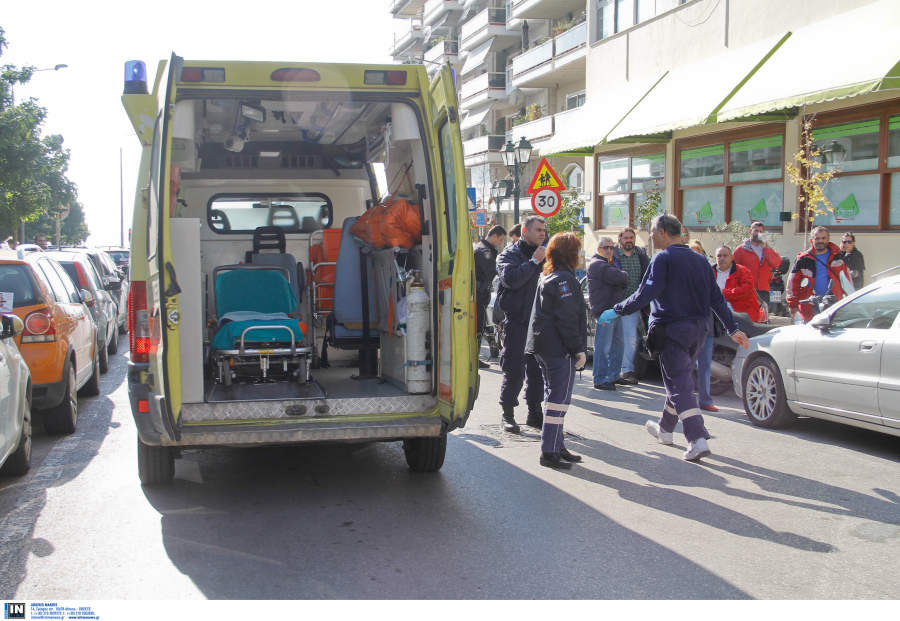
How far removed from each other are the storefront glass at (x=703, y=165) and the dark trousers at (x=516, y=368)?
36.7 feet

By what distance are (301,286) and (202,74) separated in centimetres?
329

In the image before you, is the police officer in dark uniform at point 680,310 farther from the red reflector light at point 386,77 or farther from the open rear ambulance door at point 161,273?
the open rear ambulance door at point 161,273

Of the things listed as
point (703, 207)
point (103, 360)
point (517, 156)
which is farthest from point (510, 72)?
point (103, 360)

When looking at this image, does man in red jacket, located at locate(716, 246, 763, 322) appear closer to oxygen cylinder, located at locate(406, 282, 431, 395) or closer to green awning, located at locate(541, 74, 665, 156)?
oxygen cylinder, located at locate(406, 282, 431, 395)

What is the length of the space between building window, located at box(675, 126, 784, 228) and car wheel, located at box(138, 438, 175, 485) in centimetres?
1324

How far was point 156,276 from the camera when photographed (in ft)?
16.2

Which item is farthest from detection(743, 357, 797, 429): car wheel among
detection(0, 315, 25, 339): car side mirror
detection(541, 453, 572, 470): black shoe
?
detection(0, 315, 25, 339): car side mirror

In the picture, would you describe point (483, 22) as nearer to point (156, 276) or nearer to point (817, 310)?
point (817, 310)

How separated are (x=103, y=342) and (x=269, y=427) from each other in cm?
740

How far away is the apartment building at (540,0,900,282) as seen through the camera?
13.2 m

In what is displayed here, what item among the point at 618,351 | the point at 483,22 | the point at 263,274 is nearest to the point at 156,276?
the point at 263,274

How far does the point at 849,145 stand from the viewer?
557 inches

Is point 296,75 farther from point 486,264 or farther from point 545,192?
point 545,192

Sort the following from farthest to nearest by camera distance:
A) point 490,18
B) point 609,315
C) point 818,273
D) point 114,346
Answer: point 490,18, point 114,346, point 818,273, point 609,315
